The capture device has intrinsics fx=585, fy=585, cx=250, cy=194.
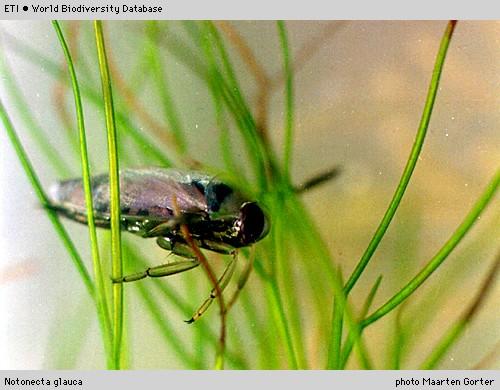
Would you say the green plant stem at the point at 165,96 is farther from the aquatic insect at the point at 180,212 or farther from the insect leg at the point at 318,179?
the insect leg at the point at 318,179

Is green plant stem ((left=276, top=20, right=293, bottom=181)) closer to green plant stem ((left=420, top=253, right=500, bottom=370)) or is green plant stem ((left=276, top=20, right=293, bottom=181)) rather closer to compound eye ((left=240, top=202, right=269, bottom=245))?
compound eye ((left=240, top=202, right=269, bottom=245))

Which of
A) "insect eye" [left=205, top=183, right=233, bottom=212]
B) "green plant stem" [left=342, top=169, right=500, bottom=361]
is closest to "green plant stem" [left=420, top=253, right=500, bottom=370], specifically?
"green plant stem" [left=342, top=169, right=500, bottom=361]

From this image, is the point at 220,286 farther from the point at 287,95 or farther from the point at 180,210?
the point at 287,95

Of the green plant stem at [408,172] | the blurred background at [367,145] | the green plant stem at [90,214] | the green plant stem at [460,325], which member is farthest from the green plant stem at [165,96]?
the green plant stem at [460,325]

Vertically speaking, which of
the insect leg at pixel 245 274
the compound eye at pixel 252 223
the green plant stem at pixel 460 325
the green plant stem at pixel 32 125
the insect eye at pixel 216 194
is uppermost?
the green plant stem at pixel 32 125

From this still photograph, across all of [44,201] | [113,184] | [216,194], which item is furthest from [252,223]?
[44,201]
